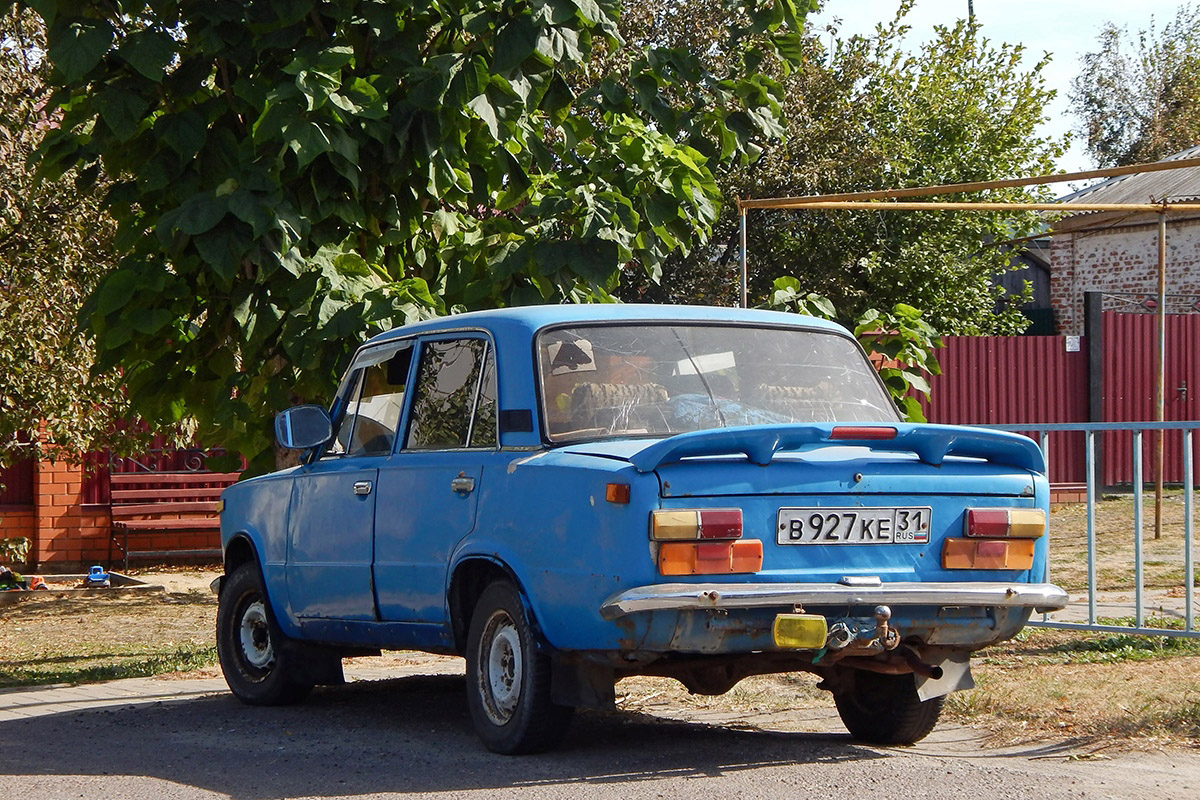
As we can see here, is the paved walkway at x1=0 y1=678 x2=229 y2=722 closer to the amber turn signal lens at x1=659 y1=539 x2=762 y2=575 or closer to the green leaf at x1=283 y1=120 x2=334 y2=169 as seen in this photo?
the green leaf at x1=283 y1=120 x2=334 y2=169

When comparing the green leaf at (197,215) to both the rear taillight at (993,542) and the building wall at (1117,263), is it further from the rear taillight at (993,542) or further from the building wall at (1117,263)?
the building wall at (1117,263)

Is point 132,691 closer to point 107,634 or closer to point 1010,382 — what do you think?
point 107,634

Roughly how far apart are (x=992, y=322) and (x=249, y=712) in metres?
23.4

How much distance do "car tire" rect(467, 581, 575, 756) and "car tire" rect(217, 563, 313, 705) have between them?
6.63ft

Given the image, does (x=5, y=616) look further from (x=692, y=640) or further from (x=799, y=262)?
(x=799, y=262)

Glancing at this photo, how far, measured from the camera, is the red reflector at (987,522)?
230 inches

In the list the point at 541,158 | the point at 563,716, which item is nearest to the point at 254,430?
the point at 541,158

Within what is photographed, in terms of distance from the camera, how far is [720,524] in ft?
17.5

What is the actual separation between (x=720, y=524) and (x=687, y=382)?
1.15 metres

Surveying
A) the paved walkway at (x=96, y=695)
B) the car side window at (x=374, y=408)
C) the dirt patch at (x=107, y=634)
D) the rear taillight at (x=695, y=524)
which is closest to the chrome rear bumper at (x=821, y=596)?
the rear taillight at (x=695, y=524)

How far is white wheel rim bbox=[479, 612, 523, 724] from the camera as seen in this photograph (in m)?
6.04

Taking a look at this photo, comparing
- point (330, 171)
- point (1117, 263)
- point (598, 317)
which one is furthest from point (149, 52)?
point (1117, 263)

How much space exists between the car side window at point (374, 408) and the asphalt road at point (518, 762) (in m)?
1.30

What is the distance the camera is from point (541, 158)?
940 cm
